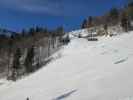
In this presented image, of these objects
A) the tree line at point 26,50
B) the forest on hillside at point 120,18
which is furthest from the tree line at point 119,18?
the tree line at point 26,50

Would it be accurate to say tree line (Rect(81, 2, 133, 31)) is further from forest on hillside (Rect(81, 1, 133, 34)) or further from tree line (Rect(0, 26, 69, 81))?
tree line (Rect(0, 26, 69, 81))

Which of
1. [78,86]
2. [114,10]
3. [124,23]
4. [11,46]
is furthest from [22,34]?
[78,86]

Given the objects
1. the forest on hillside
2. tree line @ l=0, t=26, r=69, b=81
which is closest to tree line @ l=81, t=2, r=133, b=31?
the forest on hillside

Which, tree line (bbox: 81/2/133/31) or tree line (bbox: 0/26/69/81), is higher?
tree line (bbox: 81/2/133/31)

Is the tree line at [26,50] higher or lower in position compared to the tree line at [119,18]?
lower

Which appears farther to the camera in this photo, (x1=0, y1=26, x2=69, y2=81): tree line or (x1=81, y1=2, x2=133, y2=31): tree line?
(x1=81, y1=2, x2=133, y2=31): tree line

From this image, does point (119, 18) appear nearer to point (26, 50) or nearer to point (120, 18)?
point (120, 18)

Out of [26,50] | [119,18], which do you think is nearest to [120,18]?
[119,18]

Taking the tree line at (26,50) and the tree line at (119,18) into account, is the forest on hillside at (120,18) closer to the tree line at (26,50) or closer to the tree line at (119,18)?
the tree line at (119,18)

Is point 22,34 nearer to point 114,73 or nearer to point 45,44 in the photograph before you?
point 45,44

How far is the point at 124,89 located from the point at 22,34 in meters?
140

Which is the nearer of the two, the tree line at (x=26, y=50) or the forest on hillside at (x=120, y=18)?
the tree line at (x=26, y=50)

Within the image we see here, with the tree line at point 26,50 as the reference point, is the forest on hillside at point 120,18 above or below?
above

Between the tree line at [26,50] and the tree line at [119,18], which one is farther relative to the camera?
the tree line at [119,18]
